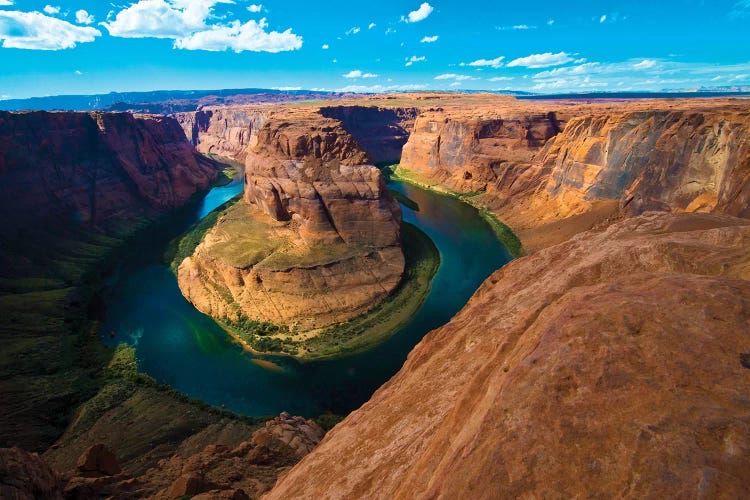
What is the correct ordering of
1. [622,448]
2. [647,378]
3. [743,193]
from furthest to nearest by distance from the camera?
[743,193] < [647,378] < [622,448]

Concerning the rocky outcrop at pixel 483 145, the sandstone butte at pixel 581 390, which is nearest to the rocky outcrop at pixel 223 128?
the rocky outcrop at pixel 483 145

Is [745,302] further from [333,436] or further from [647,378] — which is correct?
[333,436]

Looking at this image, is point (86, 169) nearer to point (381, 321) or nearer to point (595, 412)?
point (381, 321)

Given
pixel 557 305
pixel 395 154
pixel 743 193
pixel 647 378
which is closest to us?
pixel 647 378

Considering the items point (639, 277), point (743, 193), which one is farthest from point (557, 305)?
point (743, 193)

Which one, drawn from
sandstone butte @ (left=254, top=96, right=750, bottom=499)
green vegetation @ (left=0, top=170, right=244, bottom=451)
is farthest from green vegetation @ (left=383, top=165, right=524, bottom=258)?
green vegetation @ (left=0, top=170, right=244, bottom=451)

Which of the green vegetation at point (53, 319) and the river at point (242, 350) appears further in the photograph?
the river at point (242, 350)

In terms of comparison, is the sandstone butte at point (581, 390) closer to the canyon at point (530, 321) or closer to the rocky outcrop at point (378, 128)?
the canyon at point (530, 321)
